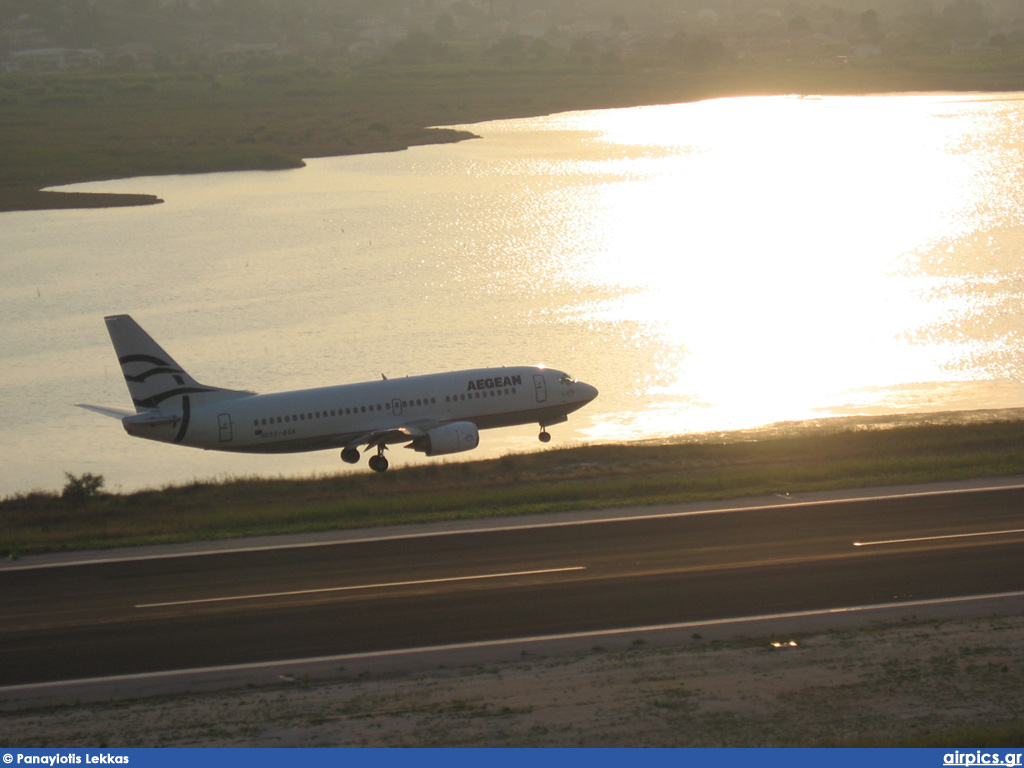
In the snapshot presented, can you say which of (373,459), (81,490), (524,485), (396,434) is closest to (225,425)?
(81,490)

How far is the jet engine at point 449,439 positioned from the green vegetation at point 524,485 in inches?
42.2

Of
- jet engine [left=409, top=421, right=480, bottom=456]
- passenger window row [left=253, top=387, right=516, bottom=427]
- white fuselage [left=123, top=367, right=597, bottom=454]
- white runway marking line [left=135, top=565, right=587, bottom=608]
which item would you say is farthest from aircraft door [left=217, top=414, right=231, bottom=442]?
white runway marking line [left=135, top=565, right=587, bottom=608]

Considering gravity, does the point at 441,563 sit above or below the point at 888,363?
below

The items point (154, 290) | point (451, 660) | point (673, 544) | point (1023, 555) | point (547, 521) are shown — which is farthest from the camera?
point (154, 290)

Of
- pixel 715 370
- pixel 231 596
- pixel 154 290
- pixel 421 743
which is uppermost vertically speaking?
pixel 154 290

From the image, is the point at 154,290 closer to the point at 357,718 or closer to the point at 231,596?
the point at 231,596

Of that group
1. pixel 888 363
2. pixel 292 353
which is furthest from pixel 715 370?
pixel 292 353

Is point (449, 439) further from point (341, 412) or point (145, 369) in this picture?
point (145, 369)

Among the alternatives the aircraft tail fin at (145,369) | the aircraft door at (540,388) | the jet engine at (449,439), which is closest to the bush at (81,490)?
the aircraft tail fin at (145,369)

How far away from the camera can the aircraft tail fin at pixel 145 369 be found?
2196 inches

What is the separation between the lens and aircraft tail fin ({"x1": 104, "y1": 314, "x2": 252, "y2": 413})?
5578 cm

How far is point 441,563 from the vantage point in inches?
1556

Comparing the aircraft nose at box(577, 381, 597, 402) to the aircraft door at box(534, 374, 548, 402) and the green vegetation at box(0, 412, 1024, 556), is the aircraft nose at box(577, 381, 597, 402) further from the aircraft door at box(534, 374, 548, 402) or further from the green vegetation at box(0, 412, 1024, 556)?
the green vegetation at box(0, 412, 1024, 556)

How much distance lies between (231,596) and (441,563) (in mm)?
6784
